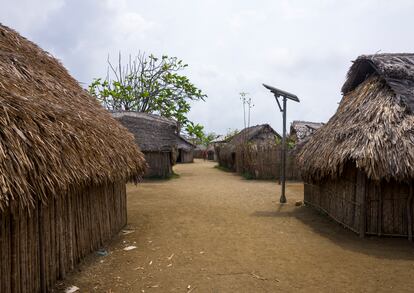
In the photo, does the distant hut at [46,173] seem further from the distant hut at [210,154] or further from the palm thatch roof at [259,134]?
the distant hut at [210,154]

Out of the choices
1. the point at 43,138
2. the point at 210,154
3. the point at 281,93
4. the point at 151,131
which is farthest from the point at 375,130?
the point at 210,154

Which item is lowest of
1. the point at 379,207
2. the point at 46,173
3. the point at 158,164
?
the point at 379,207

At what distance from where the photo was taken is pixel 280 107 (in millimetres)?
10820

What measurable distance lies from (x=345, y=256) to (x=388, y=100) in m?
3.67

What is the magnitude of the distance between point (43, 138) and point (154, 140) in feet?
45.8

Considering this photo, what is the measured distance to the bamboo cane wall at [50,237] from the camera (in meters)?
3.51

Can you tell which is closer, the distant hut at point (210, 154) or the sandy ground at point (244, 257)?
the sandy ground at point (244, 257)

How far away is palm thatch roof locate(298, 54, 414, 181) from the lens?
6.01 m

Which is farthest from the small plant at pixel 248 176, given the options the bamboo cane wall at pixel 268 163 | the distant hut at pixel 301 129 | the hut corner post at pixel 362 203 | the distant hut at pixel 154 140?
the hut corner post at pixel 362 203

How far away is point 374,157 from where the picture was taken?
6.01 m

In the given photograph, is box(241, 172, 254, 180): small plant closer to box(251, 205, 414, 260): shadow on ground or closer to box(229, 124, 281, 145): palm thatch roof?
box(229, 124, 281, 145): palm thatch roof

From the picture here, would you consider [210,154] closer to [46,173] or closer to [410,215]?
[410,215]

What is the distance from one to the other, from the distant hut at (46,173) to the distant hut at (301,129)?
1392 cm

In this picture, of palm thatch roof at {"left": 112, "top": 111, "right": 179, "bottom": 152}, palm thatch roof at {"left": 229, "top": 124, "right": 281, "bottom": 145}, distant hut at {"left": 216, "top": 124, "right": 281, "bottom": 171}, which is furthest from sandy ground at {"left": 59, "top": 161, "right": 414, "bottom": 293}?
palm thatch roof at {"left": 229, "top": 124, "right": 281, "bottom": 145}
